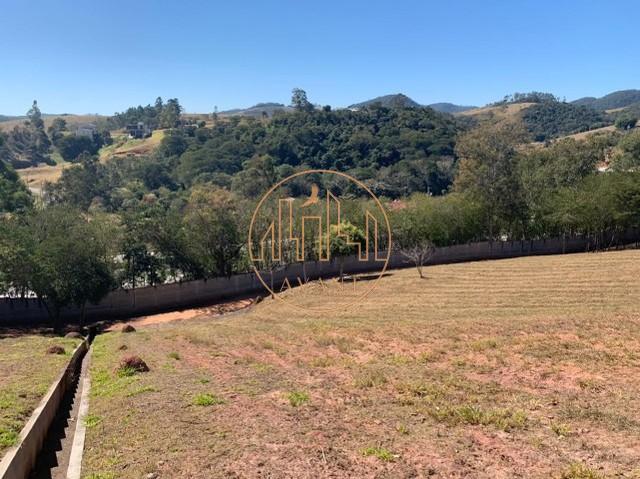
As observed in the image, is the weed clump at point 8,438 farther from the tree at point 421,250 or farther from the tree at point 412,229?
the tree at point 412,229

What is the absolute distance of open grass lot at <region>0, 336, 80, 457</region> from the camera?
11656 millimetres

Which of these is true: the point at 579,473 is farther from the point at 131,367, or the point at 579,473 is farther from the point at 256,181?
the point at 256,181

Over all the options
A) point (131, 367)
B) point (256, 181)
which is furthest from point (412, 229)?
point (256, 181)

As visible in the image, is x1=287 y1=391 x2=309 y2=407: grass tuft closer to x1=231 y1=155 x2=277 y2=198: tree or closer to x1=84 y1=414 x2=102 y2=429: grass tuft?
x1=84 y1=414 x2=102 y2=429: grass tuft

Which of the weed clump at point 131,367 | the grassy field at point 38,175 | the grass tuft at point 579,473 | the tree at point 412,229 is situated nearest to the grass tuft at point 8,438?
the weed clump at point 131,367

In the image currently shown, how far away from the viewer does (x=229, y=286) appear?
46.4 m

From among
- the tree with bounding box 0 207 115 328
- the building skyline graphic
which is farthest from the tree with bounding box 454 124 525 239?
the tree with bounding box 0 207 115 328

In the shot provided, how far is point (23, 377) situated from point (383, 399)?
478 inches

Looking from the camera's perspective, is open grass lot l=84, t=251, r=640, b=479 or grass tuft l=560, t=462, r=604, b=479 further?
open grass lot l=84, t=251, r=640, b=479

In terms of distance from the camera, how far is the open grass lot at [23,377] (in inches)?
459

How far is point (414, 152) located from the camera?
14388 centimetres

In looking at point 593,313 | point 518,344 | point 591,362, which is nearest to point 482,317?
point 593,313

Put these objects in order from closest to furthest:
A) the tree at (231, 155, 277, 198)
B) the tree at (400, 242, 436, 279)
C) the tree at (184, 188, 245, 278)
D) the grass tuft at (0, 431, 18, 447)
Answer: the grass tuft at (0, 431, 18, 447) → the tree at (184, 188, 245, 278) → the tree at (400, 242, 436, 279) → the tree at (231, 155, 277, 198)

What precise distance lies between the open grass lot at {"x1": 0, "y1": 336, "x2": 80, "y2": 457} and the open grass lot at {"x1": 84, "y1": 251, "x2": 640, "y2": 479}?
157 centimetres
